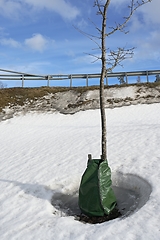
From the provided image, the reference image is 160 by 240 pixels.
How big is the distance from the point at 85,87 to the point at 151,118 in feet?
29.3

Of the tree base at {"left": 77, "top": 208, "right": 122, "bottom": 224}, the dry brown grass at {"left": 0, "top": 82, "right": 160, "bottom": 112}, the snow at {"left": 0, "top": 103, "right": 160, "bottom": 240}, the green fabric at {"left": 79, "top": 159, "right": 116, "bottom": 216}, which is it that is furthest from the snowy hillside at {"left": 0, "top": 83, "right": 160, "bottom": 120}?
the tree base at {"left": 77, "top": 208, "right": 122, "bottom": 224}

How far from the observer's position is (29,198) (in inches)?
255

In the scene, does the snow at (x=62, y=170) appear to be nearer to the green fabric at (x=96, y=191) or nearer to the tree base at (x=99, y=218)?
the tree base at (x=99, y=218)

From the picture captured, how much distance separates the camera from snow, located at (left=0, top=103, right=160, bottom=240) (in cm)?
479

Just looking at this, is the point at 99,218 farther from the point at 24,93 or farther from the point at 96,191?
the point at 24,93

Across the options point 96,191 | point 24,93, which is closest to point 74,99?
point 24,93

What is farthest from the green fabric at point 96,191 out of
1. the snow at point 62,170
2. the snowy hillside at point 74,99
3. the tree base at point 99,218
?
the snowy hillside at point 74,99

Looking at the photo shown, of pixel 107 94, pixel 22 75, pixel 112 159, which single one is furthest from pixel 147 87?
pixel 112 159

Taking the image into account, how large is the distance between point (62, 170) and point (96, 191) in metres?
2.76

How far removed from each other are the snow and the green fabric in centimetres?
47

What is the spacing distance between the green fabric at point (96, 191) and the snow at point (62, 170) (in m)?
0.47

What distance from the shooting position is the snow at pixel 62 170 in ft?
15.7

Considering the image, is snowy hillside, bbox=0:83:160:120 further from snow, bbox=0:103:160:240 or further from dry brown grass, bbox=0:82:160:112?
snow, bbox=0:103:160:240

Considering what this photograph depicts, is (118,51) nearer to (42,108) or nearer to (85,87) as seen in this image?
(42,108)
